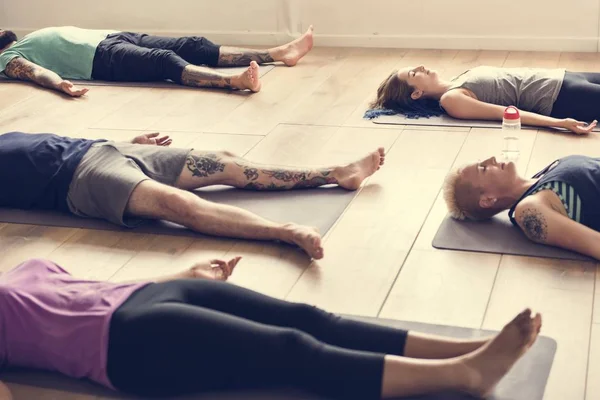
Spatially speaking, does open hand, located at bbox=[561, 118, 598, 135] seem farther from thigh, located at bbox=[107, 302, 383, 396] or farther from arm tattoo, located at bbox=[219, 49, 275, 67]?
thigh, located at bbox=[107, 302, 383, 396]

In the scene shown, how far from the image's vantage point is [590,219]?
272 centimetres

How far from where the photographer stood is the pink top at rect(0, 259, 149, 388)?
212 centimetres

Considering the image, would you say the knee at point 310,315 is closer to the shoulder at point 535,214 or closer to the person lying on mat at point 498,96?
the shoulder at point 535,214

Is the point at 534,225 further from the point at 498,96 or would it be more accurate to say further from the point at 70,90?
the point at 70,90

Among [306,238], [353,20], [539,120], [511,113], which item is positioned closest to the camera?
[306,238]

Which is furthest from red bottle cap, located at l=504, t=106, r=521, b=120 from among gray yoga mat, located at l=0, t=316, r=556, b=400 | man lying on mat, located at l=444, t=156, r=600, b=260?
gray yoga mat, located at l=0, t=316, r=556, b=400

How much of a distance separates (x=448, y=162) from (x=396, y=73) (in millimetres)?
794

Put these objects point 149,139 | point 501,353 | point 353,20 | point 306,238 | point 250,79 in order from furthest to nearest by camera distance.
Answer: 1. point 353,20
2. point 250,79
3. point 149,139
4. point 306,238
5. point 501,353

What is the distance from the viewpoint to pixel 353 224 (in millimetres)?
3104

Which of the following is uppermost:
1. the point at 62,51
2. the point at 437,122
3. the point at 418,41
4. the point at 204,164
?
the point at 204,164

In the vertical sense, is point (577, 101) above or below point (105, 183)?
below

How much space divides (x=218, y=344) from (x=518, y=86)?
2520 millimetres

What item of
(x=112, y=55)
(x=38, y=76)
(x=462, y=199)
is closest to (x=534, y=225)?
(x=462, y=199)

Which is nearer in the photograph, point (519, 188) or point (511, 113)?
point (519, 188)
